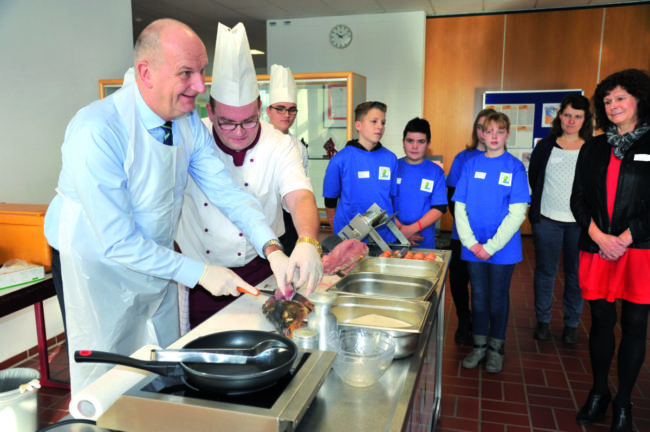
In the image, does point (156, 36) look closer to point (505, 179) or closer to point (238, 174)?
point (238, 174)

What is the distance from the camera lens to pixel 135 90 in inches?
55.0

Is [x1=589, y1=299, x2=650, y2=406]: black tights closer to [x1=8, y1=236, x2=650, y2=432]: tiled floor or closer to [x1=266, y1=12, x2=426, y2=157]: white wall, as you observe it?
[x1=8, y1=236, x2=650, y2=432]: tiled floor

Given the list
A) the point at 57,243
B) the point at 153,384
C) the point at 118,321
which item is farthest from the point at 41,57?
the point at 153,384

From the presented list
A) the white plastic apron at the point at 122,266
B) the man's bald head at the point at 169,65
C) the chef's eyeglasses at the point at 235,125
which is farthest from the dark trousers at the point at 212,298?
the man's bald head at the point at 169,65

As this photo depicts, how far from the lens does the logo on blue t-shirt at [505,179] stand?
256 centimetres

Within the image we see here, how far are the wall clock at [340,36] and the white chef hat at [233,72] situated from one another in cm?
469

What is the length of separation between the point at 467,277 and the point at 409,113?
→ 345 cm

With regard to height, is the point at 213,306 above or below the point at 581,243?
below

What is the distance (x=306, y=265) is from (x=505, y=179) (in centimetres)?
161

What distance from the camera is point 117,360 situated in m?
0.79

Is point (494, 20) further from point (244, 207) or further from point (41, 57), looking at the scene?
Answer: point (244, 207)

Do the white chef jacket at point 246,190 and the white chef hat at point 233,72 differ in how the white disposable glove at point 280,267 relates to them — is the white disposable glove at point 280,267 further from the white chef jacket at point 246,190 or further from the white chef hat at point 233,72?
the white chef hat at point 233,72

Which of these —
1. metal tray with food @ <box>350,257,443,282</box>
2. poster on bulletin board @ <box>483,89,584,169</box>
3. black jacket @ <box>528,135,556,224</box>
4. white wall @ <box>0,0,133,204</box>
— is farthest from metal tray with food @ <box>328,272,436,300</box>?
poster on bulletin board @ <box>483,89,584,169</box>

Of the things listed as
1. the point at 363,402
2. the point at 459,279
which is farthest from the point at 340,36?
the point at 363,402
